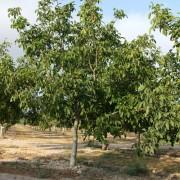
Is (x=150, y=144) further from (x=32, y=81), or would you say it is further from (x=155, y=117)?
(x=32, y=81)

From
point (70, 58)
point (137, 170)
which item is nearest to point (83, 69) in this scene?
point (70, 58)

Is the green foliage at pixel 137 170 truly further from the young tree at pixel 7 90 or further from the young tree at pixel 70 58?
the young tree at pixel 7 90

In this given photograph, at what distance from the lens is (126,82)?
19.7m

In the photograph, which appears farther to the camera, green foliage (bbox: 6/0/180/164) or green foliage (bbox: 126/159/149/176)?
green foliage (bbox: 126/159/149/176)

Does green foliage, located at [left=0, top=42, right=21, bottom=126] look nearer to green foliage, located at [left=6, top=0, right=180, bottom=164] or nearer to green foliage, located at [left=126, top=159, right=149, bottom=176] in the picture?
green foliage, located at [left=6, top=0, right=180, bottom=164]

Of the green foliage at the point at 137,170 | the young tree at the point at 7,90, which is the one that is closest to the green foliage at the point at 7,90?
the young tree at the point at 7,90

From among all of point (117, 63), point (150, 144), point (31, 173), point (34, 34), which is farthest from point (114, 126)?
point (150, 144)

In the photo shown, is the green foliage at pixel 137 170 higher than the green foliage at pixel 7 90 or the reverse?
the reverse

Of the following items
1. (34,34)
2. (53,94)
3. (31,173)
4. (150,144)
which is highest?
(34,34)

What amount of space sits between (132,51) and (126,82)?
166 cm

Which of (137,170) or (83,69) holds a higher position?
(83,69)

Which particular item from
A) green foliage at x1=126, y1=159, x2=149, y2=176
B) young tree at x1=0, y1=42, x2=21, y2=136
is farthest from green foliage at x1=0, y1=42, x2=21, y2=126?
green foliage at x1=126, y1=159, x2=149, y2=176

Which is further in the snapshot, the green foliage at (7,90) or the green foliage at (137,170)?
the green foliage at (137,170)

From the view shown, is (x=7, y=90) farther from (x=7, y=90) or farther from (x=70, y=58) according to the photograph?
(x=70, y=58)
